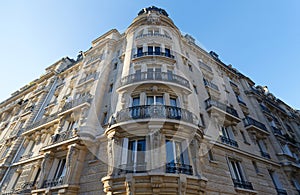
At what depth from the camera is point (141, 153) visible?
8008 mm

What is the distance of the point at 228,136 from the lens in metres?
12.3

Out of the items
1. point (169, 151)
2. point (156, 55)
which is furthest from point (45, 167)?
point (156, 55)

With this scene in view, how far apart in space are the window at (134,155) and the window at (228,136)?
19.5 feet

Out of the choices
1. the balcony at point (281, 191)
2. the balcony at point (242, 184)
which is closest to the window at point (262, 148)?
the balcony at point (281, 191)

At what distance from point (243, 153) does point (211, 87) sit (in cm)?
616

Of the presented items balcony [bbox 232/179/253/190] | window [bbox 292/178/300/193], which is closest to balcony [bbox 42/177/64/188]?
balcony [bbox 232/179/253/190]

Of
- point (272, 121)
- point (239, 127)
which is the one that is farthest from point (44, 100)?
point (272, 121)

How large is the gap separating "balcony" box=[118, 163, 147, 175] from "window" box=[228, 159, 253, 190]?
18.6 feet

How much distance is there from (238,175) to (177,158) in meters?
5.19

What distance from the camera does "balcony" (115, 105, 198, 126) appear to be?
860 centimetres

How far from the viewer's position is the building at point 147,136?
7793 millimetres

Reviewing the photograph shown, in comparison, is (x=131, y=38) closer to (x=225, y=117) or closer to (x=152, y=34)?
(x=152, y=34)

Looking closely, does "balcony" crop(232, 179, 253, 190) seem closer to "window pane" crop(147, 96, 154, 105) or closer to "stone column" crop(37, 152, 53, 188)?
"window pane" crop(147, 96, 154, 105)

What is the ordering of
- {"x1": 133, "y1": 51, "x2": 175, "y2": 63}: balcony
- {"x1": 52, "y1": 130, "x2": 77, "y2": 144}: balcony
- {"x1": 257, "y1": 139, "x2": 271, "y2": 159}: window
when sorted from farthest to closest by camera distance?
{"x1": 257, "y1": 139, "x2": 271, "y2": 159}: window → {"x1": 133, "y1": 51, "x2": 175, "y2": 63}: balcony → {"x1": 52, "y1": 130, "x2": 77, "y2": 144}: balcony
